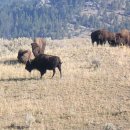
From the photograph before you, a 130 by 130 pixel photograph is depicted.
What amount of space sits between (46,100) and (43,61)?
14.8 ft

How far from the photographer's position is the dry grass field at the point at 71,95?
1773 centimetres

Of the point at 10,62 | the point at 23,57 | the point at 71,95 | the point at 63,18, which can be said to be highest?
the point at 71,95

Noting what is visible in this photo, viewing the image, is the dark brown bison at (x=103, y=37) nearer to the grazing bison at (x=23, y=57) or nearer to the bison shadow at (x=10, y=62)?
the grazing bison at (x=23, y=57)

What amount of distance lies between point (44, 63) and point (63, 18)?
146069 mm

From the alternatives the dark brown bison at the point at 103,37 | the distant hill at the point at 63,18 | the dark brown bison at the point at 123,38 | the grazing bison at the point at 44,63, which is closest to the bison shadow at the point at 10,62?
the grazing bison at the point at 44,63

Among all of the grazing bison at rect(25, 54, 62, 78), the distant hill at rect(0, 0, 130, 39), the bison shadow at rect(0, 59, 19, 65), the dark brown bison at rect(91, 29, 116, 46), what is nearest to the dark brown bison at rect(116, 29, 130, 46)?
the dark brown bison at rect(91, 29, 116, 46)

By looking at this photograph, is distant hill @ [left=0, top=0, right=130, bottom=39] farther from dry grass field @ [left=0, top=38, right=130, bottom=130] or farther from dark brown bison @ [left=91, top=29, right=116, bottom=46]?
dry grass field @ [left=0, top=38, right=130, bottom=130]

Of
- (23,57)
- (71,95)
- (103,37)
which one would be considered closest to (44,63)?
(71,95)

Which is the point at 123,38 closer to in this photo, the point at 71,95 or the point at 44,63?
the point at 44,63

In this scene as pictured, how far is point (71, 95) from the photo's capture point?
67.7 ft

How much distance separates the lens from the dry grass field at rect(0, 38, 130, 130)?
17.7m

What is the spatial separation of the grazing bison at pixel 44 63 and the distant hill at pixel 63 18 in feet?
342

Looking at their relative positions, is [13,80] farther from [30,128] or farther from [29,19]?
[29,19]

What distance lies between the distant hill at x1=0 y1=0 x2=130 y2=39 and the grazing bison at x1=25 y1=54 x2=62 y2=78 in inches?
4100
